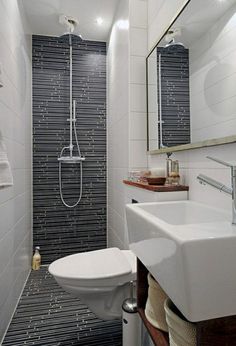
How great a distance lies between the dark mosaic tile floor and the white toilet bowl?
270 mm

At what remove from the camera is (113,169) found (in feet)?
8.25

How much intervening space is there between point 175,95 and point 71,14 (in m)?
1.62

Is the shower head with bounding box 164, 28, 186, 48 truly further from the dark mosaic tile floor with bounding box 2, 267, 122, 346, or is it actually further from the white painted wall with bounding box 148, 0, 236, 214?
the dark mosaic tile floor with bounding box 2, 267, 122, 346

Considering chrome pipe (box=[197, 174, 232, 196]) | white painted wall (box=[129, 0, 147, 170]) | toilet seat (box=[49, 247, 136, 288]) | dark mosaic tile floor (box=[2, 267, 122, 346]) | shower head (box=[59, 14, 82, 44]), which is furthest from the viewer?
shower head (box=[59, 14, 82, 44])

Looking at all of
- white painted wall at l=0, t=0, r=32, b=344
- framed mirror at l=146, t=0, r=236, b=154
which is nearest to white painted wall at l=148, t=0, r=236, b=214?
framed mirror at l=146, t=0, r=236, b=154

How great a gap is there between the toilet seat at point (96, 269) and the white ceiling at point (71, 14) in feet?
7.44

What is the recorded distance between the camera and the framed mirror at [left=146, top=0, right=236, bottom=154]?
1028 mm

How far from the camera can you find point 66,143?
2770 millimetres

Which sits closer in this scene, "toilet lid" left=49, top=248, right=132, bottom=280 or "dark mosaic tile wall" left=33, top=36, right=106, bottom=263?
"toilet lid" left=49, top=248, right=132, bottom=280

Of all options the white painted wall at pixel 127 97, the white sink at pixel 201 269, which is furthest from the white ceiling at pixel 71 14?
the white sink at pixel 201 269

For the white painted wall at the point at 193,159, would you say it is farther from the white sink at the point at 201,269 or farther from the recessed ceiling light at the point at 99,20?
the recessed ceiling light at the point at 99,20

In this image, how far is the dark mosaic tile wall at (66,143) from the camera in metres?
2.70

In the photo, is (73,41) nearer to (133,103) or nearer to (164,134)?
(133,103)

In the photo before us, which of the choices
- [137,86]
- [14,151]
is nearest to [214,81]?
[137,86]
